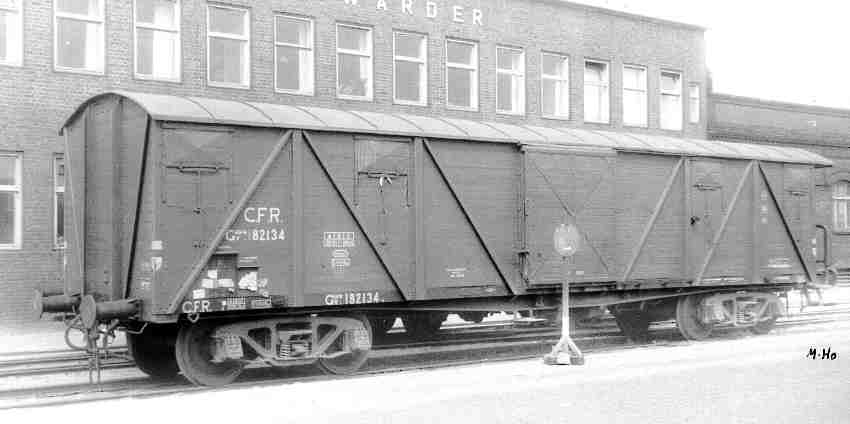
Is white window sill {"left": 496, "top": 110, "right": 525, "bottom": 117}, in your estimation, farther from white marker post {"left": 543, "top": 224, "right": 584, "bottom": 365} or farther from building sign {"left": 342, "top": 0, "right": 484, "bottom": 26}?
white marker post {"left": 543, "top": 224, "right": 584, "bottom": 365}

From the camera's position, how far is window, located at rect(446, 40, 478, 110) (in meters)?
23.8

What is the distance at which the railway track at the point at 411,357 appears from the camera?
10211 millimetres

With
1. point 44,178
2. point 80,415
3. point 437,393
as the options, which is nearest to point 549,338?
point 437,393

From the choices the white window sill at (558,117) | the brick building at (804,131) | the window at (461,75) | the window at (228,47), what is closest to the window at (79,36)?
the window at (228,47)

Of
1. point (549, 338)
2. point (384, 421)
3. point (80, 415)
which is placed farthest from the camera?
point (549, 338)

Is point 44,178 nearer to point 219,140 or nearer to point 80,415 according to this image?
point 219,140

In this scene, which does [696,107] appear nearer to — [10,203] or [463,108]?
[463,108]

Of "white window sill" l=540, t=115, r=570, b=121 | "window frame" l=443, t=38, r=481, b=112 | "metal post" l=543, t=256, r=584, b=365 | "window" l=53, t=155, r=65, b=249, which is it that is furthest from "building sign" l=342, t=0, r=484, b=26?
"metal post" l=543, t=256, r=584, b=365

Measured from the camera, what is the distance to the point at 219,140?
34.5ft

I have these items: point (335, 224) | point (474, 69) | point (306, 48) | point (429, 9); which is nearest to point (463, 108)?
point (474, 69)

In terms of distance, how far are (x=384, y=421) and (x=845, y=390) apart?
4.95m

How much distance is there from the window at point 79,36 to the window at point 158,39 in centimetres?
80

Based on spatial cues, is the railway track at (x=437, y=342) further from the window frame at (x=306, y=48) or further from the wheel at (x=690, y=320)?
the window frame at (x=306, y=48)

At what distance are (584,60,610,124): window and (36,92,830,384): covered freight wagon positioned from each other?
11784mm
